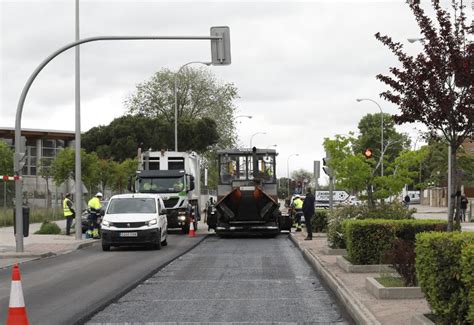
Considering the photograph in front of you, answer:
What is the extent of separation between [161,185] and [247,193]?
513 centimetres

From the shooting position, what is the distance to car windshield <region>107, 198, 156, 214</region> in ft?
78.5

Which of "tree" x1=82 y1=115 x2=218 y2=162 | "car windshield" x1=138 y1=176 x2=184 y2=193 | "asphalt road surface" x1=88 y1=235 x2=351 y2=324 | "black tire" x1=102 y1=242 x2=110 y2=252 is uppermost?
"tree" x1=82 y1=115 x2=218 y2=162

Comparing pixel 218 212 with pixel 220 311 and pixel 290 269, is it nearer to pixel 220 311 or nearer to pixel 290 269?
pixel 290 269

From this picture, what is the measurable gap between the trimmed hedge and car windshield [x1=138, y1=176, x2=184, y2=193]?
25105mm

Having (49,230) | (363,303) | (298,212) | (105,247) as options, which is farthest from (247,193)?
(363,303)

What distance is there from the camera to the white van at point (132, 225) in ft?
75.3

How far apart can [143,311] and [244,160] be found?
2048cm

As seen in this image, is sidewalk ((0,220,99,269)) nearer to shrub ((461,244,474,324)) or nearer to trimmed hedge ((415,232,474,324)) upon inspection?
trimmed hedge ((415,232,474,324))

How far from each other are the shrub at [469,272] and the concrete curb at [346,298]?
2.11 m

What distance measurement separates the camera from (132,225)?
23.0 meters

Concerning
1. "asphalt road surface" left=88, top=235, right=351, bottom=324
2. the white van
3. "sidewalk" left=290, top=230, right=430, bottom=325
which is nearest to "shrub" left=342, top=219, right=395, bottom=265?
"sidewalk" left=290, top=230, right=430, bottom=325

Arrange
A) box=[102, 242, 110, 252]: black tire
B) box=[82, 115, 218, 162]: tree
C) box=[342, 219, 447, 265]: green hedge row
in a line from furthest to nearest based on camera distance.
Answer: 1. box=[82, 115, 218, 162]: tree
2. box=[102, 242, 110, 252]: black tire
3. box=[342, 219, 447, 265]: green hedge row

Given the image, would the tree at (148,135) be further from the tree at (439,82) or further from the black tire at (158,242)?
the tree at (439,82)

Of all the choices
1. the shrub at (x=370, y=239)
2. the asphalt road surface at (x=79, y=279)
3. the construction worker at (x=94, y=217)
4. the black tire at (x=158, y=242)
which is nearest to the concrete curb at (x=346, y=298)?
the shrub at (x=370, y=239)
